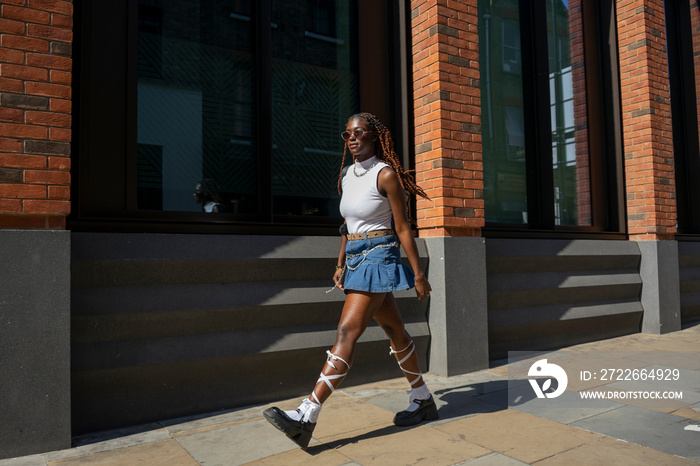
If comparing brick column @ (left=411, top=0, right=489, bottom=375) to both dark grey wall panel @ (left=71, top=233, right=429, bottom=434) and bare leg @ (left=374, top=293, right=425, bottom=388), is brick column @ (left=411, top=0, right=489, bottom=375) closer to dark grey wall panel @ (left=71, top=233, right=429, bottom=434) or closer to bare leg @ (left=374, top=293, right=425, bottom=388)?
Answer: dark grey wall panel @ (left=71, top=233, right=429, bottom=434)

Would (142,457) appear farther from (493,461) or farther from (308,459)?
(493,461)

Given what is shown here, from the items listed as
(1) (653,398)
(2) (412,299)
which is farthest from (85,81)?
(1) (653,398)

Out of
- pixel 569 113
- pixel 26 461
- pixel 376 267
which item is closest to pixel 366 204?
pixel 376 267

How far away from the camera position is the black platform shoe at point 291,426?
3.23m

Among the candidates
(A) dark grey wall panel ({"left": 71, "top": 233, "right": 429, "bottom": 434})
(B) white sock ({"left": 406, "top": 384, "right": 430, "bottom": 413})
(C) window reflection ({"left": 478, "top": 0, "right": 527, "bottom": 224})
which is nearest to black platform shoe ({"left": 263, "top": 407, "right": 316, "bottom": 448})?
(B) white sock ({"left": 406, "top": 384, "right": 430, "bottom": 413})

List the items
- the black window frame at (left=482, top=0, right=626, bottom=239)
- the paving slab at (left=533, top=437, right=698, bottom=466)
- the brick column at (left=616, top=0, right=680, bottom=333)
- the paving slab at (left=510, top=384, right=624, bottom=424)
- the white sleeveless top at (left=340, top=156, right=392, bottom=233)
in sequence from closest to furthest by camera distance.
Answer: the paving slab at (left=533, top=437, right=698, bottom=466) → the white sleeveless top at (left=340, top=156, right=392, bottom=233) → the paving slab at (left=510, top=384, right=624, bottom=424) → the black window frame at (left=482, top=0, right=626, bottom=239) → the brick column at (left=616, top=0, right=680, bottom=333)

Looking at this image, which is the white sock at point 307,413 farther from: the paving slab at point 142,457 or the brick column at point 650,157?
the brick column at point 650,157

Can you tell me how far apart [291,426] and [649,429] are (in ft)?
7.90

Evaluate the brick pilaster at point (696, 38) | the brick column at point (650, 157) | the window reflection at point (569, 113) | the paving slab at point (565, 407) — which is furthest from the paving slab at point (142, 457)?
the brick pilaster at point (696, 38)

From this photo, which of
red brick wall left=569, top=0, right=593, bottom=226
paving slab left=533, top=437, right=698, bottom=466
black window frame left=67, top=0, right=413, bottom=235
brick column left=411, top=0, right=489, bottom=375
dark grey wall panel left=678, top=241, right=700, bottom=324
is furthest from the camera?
dark grey wall panel left=678, top=241, right=700, bottom=324

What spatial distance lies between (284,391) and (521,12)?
6019 millimetres

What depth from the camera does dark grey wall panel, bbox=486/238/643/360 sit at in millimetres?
6145

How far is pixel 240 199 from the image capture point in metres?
5.14

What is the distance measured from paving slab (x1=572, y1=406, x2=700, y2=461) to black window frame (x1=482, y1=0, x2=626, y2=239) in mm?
3543
